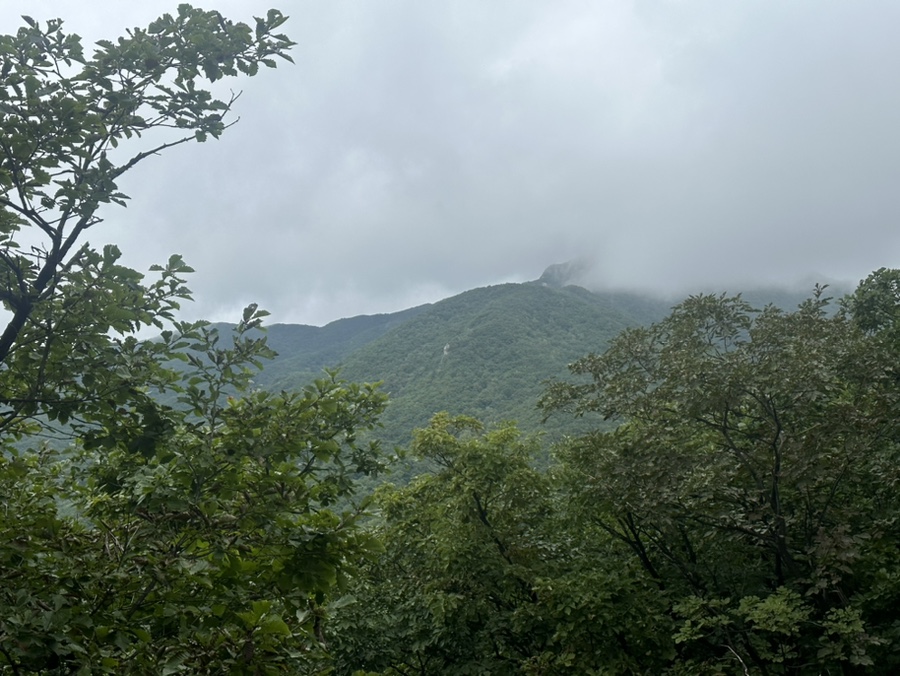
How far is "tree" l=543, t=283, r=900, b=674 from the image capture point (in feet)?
26.8

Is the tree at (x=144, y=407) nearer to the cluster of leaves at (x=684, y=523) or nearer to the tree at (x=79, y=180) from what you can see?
the tree at (x=79, y=180)

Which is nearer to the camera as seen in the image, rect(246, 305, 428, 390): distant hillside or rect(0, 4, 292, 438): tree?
rect(0, 4, 292, 438): tree

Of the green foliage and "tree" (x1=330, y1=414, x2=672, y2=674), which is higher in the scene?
the green foliage

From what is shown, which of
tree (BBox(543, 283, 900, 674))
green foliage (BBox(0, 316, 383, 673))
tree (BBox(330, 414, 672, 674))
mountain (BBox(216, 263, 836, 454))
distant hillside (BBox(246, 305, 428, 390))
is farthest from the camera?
distant hillside (BBox(246, 305, 428, 390))

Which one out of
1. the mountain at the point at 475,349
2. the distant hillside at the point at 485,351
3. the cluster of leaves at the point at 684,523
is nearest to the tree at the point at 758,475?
the cluster of leaves at the point at 684,523

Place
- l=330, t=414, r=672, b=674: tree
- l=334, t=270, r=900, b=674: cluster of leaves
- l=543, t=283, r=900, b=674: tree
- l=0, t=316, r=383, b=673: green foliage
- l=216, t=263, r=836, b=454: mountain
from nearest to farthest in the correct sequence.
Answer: l=0, t=316, r=383, b=673: green foliage
l=543, t=283, r=900, b=674: tree
l=334, t=270, r=900, b=674: cluster of leaves
l=330, t=414, r=672, b=674: tree
l=216, t=263, r=836, b=454: mountain

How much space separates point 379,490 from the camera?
14383 mm

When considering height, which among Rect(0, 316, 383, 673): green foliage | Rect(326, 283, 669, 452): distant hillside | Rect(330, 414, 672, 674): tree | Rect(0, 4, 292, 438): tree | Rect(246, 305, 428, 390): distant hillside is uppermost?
Rect(246, 305, 428, 390): distant hillside

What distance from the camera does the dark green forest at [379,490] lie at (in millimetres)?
3434

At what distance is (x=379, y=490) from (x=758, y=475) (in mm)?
7985

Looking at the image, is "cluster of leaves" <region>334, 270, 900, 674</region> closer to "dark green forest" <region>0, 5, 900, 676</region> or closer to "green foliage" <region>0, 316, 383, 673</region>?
"dark green forest" <region>0, 5, 900, 676</region>

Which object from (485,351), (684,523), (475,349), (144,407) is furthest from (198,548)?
(475,349)

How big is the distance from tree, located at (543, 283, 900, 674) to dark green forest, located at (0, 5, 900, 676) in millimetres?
53

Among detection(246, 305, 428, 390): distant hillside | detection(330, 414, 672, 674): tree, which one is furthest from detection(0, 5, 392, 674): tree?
detection(246, 305, 428, 390): distant hillside
